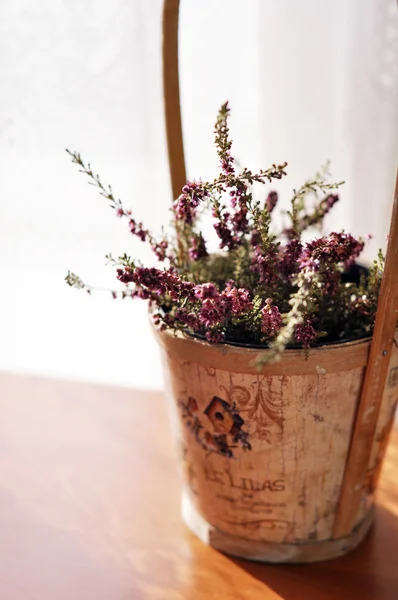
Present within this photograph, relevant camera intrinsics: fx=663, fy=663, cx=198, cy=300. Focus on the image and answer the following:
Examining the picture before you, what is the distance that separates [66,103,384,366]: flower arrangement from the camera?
0.62m

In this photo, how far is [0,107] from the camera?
1.02m

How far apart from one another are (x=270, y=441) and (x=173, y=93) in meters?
0.41

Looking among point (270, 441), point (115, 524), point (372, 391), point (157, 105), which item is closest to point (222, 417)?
point (270, 441)

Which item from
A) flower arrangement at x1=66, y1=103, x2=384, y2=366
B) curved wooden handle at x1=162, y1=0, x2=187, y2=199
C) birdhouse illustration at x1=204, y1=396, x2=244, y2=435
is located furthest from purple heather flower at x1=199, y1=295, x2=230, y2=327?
curved wooden handle at x1=162, y1=0, x2=187, y2=199

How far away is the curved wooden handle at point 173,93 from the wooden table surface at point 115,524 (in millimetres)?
427

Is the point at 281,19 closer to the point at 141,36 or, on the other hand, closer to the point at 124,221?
the point at 141,36

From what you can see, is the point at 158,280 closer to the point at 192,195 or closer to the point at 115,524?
the point at 192,195

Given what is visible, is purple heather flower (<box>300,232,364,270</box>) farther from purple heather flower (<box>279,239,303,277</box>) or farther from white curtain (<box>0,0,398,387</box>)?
white curtain (<box>0,0,398,387</box>)

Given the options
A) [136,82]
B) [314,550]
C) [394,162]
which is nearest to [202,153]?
[136,82]

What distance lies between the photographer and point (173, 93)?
778mm

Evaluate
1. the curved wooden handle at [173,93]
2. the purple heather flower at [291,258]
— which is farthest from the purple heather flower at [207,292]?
the curved wooden handle at [173,93]

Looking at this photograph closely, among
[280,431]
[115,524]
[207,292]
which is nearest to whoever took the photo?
[207,292]

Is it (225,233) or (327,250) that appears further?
(225,233)

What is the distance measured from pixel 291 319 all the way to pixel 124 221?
0.58 meters
